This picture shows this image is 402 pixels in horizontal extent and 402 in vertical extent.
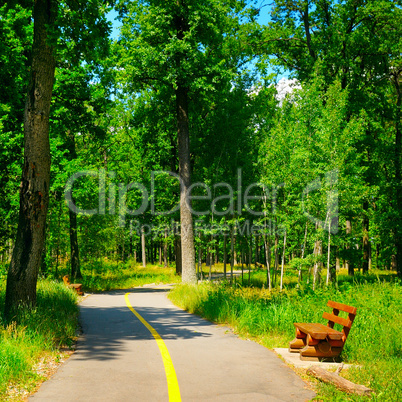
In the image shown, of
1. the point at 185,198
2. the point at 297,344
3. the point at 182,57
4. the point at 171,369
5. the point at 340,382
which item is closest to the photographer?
the point at 340,382

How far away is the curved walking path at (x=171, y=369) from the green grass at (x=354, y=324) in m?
0.52

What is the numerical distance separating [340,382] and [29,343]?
16.7ft

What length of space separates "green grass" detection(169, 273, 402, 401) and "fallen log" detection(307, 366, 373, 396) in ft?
0.29

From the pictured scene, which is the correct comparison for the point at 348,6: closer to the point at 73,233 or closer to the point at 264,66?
the point at 264,66

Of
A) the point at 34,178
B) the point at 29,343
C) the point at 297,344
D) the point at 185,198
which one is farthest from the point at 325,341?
the point at 185,198

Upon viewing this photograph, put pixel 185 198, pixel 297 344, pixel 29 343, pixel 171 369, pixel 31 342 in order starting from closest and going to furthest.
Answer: pixel 171 369, pixel 29 343, pixel 31 342, pixel 297 344, pixel 185 198

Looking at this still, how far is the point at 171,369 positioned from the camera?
6801mm

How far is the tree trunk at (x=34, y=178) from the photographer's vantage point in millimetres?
9352

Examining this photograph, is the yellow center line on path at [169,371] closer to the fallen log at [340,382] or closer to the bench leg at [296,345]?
the fallen log at [340,382]

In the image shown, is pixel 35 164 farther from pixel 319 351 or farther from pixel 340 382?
pixel 340 382

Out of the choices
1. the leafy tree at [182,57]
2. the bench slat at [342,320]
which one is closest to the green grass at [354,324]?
the bench slat at [342,320]

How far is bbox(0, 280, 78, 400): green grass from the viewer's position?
19.3 ft

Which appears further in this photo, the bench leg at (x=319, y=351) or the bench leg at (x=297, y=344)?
the bench leg at (x=297, y=344)

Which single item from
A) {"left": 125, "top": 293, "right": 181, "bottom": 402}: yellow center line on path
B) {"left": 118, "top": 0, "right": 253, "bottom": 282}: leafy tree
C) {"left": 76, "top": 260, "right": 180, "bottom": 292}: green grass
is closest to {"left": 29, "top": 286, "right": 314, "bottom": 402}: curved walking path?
{"left": 125, "top": 293, "right": 181, "bottom": 402}: yellow center line on path
